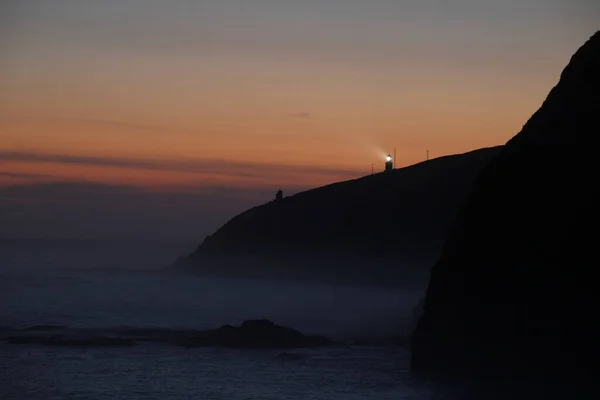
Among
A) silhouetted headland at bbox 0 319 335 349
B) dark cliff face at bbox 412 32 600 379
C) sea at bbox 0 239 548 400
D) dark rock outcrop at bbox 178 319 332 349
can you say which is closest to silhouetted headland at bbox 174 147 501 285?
sea at bbox 0 239 548 400

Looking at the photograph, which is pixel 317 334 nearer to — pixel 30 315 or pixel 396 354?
pixel 396 354

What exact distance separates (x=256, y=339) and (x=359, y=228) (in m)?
68.9

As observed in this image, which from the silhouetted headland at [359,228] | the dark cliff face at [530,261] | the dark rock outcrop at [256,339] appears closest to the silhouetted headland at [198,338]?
the dark rock outcrop at [256,339]

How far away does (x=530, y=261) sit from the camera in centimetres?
2564

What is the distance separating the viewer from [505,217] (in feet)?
90.5

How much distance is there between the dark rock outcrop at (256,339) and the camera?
3984 cm

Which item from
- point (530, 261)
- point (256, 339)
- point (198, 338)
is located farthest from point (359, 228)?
point (530, 261)

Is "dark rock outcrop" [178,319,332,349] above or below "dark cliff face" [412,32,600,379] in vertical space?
below

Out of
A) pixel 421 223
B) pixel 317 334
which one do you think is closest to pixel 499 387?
pixel 317 334

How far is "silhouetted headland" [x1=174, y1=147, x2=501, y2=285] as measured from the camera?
333 ft

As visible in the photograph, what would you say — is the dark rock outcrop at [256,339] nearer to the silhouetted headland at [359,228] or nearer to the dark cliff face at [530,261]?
the dark cliff face at [530,261]

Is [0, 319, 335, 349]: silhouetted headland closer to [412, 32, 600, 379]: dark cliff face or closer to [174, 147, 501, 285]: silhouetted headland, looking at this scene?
[412, 32, 600, 379]: dark cliff face

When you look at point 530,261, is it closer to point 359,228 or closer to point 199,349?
point 199,349

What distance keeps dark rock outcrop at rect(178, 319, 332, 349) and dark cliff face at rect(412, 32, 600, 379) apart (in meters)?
10.2
